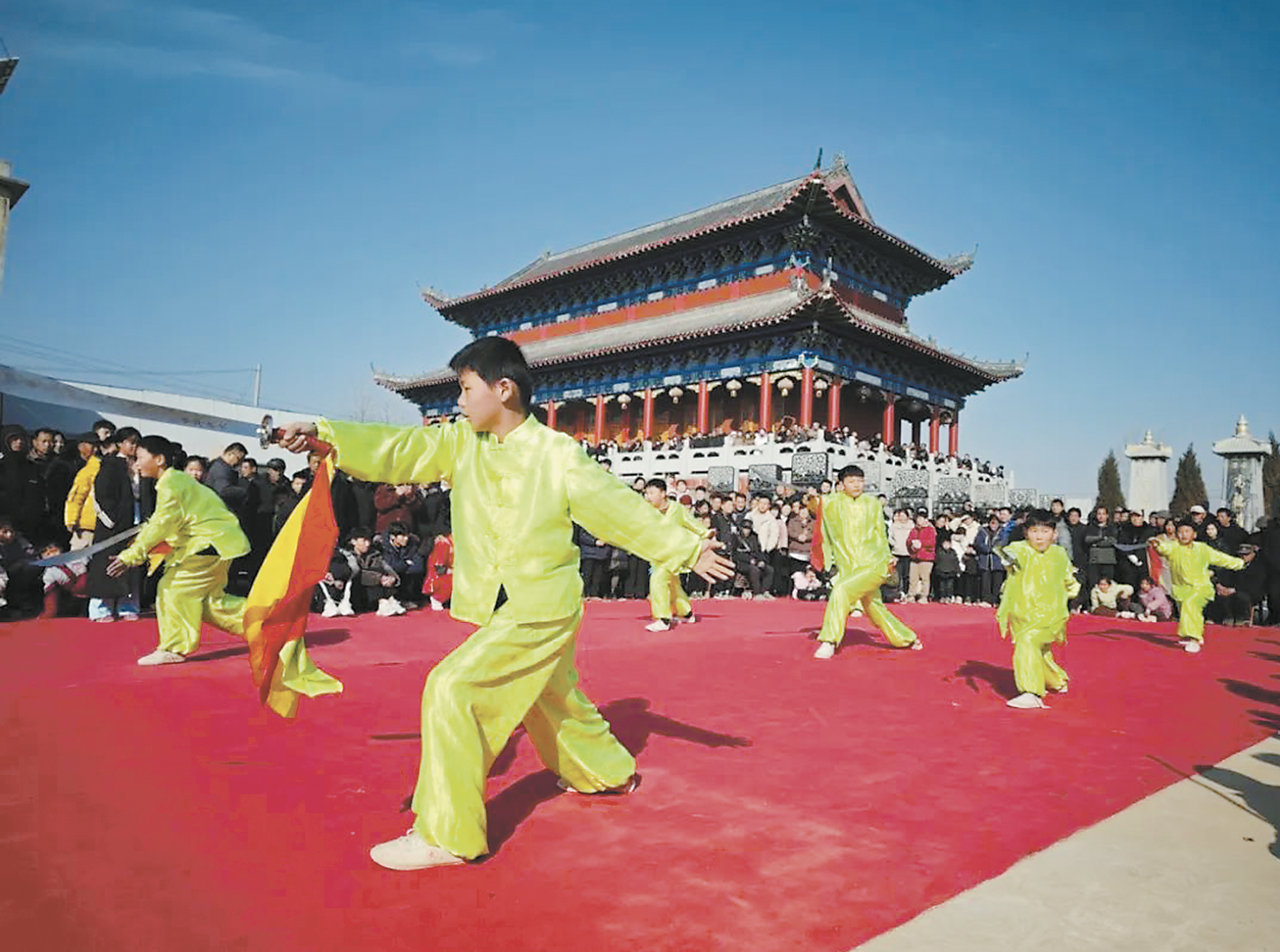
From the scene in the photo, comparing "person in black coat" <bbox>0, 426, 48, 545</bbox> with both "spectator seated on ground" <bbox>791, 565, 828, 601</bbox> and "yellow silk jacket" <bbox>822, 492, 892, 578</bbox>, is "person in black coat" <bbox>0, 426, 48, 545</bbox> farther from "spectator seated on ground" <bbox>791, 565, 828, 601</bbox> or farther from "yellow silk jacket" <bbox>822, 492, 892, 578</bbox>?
"spectator seated on ground" <bbox>791, 565, 828, 601</bbox>

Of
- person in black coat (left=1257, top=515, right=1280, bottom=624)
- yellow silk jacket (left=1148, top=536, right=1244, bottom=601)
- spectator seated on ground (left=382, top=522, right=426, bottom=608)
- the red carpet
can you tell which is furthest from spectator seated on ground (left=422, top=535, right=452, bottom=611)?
person in black coat (left=1257, top=515, right=1280, bottom=624)

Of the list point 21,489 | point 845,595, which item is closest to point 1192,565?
point 845,595

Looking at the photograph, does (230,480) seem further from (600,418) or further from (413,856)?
(600,418)

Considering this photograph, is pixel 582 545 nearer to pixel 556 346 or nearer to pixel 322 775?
pixel 322 775

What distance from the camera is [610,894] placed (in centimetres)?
242

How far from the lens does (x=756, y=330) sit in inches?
912

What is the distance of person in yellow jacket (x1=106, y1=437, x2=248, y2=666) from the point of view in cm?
570

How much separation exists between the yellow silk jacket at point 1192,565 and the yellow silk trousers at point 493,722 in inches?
311

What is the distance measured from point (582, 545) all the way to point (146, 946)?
10027mm

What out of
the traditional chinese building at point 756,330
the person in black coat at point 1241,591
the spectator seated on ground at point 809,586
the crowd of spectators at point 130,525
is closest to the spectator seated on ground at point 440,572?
the crowd of spectators at point 130,525

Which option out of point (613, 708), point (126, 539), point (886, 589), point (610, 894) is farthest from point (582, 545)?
point (610, 894)

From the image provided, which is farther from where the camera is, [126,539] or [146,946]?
[126,539]

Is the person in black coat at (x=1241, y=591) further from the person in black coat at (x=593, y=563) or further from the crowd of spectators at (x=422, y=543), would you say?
the person in black coat at (x=593, y=563)

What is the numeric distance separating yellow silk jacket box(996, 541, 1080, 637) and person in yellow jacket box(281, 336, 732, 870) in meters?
3.35
